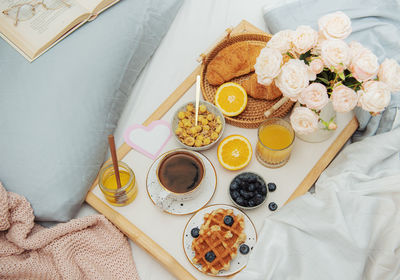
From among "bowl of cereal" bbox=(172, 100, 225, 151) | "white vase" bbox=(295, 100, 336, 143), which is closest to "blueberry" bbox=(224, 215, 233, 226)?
"bowl of cereal" bbox=(172, 100, 225, 151)

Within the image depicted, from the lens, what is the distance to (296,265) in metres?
0.90

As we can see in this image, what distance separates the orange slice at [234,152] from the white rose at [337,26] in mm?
380

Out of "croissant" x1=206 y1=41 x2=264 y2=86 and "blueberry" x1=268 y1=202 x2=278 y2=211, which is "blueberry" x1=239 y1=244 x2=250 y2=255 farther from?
"croissant" x1=206 y1=41 x2=264 y2=86

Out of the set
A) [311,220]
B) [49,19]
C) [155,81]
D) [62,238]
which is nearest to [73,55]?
[49,19]

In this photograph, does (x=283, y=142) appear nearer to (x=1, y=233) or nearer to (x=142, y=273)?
(x=142, y=273)

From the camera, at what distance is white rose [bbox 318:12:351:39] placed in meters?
0.85

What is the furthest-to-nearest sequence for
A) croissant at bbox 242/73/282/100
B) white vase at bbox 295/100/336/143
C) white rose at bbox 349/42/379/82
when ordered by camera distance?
croissant at bbox 242/73/282/100, white vase at bbox 295/100/336/143, white rose at bbox 349/42/379/82

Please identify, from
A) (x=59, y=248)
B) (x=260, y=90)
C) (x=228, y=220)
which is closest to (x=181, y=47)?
(x=260, y=90)

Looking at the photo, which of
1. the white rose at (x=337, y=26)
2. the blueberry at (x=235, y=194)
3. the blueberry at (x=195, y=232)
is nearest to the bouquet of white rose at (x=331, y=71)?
the white rose at (x=337, y=26)

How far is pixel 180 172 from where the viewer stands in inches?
40.8

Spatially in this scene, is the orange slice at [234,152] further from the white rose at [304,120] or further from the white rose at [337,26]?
the white rose at [337,26]

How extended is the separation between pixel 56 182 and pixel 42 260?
0.21 metres

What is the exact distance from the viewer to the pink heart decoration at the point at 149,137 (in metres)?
1.14

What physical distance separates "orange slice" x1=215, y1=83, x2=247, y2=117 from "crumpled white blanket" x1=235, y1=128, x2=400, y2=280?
0.34 meters
